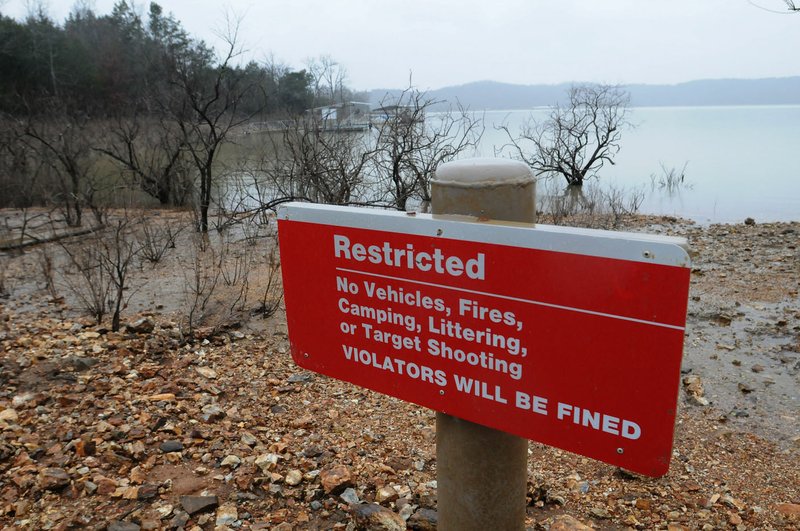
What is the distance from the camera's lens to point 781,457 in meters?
3.12

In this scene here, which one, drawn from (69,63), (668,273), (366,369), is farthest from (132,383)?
(69,63)

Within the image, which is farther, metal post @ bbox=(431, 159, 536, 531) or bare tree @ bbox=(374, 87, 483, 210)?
bare tree @ bbox=(374, 87, 483, 210)

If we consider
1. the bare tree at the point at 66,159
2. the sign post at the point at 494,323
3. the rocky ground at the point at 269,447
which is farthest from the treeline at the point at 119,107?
the sign post at the point at 494,323

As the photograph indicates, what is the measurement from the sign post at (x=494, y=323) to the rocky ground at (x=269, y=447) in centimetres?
56

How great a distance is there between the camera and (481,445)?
142 cm

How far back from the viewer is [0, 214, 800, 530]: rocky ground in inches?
91.2

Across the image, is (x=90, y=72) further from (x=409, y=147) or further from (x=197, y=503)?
(x=197, y=503)

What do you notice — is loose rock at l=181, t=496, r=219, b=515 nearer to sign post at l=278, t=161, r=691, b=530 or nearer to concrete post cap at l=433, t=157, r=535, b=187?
sign post at l=278, t=161, r=691, b=530

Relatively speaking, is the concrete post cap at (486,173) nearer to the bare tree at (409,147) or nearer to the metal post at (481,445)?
the metal post at (481,445)

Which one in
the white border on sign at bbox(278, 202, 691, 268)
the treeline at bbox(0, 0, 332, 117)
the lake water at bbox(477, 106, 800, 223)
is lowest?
the lake water at bbox(477, 106, 800, 223)

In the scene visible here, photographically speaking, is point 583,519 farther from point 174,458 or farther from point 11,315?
point 11,315

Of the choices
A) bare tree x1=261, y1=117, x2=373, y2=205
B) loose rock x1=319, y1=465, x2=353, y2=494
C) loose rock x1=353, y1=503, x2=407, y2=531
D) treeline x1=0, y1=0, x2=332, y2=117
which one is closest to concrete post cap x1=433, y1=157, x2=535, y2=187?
loose rock x1=353, y1=503, x2=407, y2=531

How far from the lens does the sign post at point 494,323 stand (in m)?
1.12

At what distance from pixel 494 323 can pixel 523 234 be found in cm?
21
